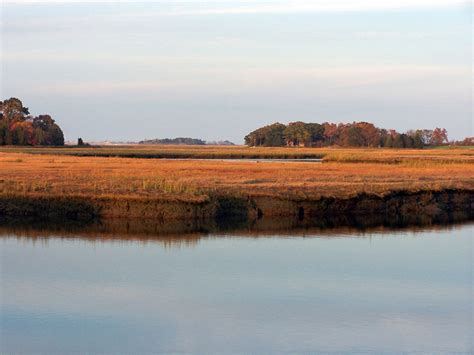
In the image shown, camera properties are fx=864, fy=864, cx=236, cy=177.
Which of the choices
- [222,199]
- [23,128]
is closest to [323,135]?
[23,128]

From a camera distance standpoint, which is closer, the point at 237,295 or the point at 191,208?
the point at 237,295

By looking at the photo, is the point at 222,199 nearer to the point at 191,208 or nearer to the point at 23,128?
the point at 191,208

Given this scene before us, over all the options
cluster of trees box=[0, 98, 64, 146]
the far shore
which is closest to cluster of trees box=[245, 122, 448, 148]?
cluster of trees box=[0, 98, 64, 146]

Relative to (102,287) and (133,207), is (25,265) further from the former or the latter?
(133,207)

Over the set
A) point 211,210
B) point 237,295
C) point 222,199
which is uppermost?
point 222,199

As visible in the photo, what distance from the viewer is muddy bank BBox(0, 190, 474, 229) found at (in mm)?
28192

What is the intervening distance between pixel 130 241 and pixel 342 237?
21.3 feet

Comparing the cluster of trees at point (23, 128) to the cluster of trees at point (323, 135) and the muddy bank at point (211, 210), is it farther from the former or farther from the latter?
the muddy bank at point (211, 210)

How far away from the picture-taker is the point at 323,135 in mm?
161625

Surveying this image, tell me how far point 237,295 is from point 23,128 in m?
97.7

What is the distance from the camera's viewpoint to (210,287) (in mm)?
18703

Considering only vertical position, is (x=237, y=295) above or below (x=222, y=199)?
below

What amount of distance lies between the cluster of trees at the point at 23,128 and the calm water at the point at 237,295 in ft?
282

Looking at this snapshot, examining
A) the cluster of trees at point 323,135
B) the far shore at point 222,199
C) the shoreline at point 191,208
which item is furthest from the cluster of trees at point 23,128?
the shoreline at point 191,208
